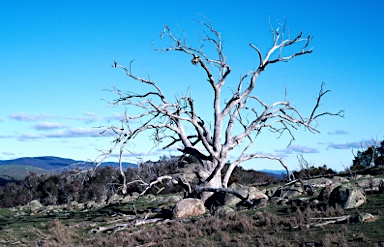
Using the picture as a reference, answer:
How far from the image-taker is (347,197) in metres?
14.2

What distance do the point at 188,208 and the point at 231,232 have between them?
4.33 meters

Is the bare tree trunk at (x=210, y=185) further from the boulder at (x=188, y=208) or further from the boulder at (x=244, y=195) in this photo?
the boulder at (x=188, y=208)

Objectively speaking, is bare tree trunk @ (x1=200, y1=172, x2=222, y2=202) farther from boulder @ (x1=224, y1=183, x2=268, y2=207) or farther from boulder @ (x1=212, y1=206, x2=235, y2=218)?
boulder @ (x1=212, y1=206, x2=235, y2=218)

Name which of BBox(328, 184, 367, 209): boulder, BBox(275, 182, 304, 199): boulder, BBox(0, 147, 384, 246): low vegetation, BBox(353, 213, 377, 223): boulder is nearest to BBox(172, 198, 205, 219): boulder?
BBox(0, 147, 384, 246): low vegetation

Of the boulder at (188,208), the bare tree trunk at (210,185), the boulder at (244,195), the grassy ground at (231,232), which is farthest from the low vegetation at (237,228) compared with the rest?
the bare tree trunk at (210,185)

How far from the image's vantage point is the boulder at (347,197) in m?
14.0

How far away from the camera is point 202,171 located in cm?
1989

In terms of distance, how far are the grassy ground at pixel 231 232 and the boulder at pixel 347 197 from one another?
0.23m

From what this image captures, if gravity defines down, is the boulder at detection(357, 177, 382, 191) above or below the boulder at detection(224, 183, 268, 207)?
above

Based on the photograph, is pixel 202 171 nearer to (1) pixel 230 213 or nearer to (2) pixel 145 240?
(1) pixel 230 213

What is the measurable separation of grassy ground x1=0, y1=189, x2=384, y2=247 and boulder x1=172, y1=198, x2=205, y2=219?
2.32ft

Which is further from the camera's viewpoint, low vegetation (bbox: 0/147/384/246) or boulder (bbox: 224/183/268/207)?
boulder (bbox: 224/183/268/207)

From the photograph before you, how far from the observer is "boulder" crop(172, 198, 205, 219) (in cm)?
1707

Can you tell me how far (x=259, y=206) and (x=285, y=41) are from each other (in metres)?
7.07
